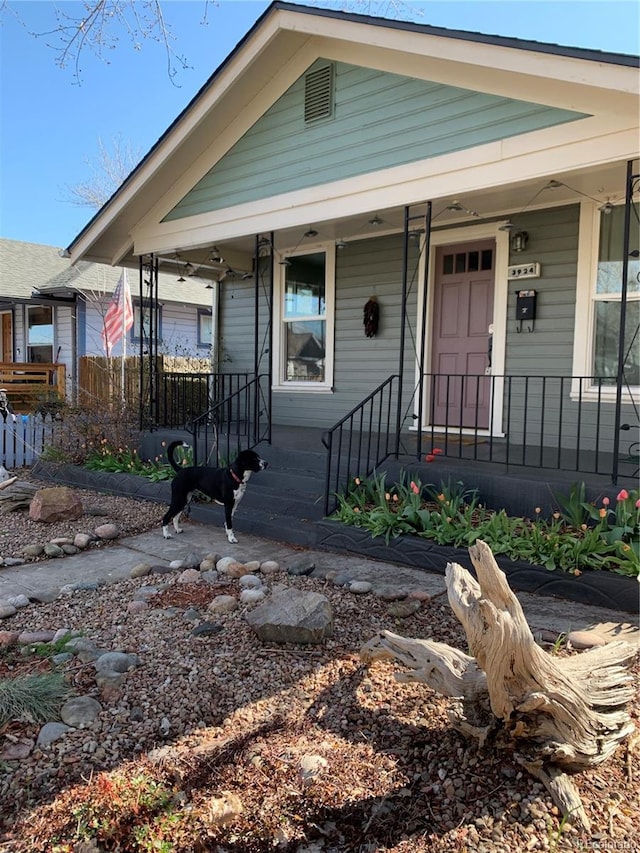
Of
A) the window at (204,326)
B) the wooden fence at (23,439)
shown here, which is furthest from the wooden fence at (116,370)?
the window at (204,326)

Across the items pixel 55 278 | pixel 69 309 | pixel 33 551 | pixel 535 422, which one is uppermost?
pixel 55 278

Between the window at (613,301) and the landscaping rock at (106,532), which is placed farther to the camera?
the window at (613,301)

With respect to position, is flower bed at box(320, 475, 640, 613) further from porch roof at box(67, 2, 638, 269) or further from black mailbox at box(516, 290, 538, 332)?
porch roof at box(67, 2, 638, 269)

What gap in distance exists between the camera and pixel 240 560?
4.85 meters

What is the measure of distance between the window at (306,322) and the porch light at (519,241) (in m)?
2.62

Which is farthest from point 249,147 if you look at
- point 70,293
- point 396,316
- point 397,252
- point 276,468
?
point 70,293

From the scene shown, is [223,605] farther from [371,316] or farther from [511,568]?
[371,316]

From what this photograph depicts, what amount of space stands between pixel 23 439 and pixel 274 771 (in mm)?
A: 8799

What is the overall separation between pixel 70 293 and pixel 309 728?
1473cm

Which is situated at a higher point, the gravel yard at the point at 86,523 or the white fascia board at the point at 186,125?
the white fascia board at the point at 186,125

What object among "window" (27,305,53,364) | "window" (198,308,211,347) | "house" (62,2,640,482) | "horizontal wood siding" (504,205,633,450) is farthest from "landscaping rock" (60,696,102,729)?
"window" (198,308,211,347)

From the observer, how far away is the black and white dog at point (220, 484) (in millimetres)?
5246

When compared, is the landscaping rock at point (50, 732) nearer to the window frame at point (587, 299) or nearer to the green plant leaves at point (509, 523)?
the green plant leaves at point (509, 523)

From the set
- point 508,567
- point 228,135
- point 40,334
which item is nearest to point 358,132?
point 228,135
